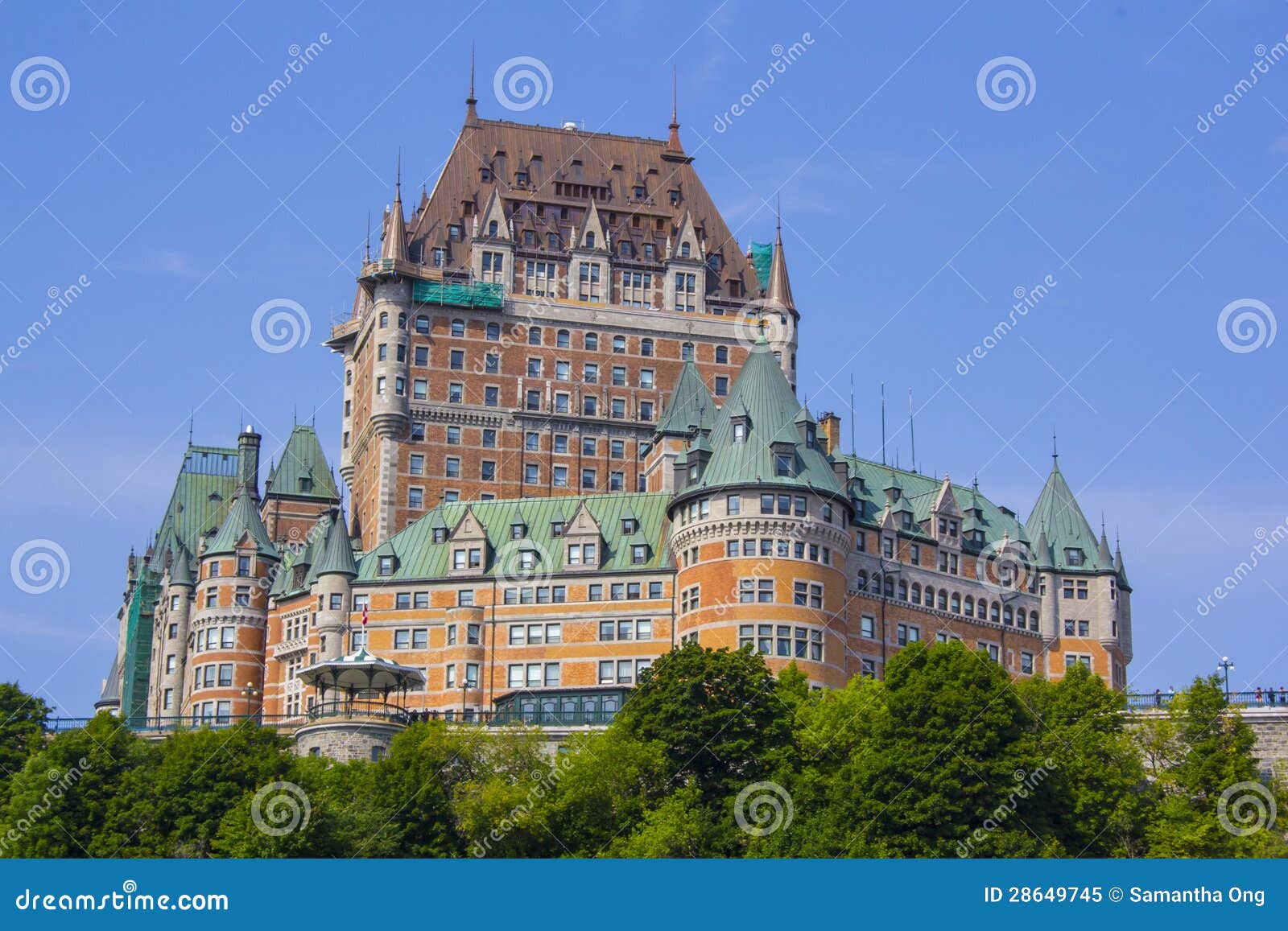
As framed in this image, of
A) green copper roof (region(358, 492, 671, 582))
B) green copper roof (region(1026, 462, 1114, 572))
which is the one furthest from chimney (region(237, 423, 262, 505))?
green copper roof (region(1026, 462, 1114, 572))

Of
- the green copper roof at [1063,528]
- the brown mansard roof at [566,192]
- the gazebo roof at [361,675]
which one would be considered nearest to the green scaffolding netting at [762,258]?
the brown mansard roof at [566,192]

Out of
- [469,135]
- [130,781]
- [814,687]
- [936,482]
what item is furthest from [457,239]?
[130,781]

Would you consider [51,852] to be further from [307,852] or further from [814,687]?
[814,687]

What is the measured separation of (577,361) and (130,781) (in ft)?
218

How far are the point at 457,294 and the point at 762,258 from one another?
26.9 meters

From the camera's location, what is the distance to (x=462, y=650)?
477 ft

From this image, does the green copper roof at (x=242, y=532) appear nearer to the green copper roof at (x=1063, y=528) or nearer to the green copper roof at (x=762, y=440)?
the green copper roof at (x=762, y=440)

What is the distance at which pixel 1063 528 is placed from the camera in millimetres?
160875

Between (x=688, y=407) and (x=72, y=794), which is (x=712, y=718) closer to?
(x=72, y=794)

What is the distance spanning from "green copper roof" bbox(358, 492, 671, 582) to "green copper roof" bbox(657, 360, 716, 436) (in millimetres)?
5444

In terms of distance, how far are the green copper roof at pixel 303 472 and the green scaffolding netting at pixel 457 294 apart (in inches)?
683

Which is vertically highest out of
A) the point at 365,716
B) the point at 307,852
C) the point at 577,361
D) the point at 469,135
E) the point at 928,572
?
the point at 469,135

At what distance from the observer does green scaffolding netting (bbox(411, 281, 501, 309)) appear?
172250 millimetres

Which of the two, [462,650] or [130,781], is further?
[462,650]
